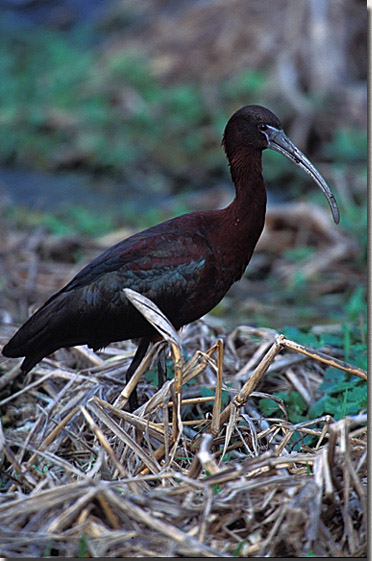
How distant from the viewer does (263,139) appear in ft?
12.4

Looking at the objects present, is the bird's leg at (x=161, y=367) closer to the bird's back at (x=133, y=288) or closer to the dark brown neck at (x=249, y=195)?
the bird's back at (x=133, y=288)

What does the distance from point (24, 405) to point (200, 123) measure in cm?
642

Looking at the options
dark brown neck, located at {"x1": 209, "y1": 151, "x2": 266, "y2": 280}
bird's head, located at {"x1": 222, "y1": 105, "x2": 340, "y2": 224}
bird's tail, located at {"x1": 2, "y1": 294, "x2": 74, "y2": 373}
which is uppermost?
bird's head, located at {"x1": 222, "y1": 105, "x2": 340, "y2": 224}

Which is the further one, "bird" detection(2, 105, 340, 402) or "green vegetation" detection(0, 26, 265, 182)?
"green vegetation" detection(0, 26, 265, 182)

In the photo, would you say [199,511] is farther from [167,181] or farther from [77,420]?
[167,181]

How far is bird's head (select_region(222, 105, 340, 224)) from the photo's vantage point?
3.72 meters

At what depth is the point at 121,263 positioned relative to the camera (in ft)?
12.1

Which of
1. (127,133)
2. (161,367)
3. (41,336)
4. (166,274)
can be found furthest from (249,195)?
(127,133)

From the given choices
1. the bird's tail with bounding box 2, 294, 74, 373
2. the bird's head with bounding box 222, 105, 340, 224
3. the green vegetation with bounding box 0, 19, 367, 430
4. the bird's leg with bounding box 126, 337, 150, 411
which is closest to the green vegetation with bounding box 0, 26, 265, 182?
the green vegetation with bounding box 0, 19, 367, 430

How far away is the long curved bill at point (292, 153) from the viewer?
3.71 m

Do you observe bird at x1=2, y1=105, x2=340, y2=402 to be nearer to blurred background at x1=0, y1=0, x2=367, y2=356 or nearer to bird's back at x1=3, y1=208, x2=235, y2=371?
bird's back at x1=3, y1=208, x2=235, y2=371

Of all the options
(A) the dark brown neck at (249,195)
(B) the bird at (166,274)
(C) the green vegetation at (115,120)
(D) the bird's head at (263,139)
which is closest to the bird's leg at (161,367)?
(B) the bird at (166,274)

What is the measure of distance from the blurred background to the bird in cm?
91

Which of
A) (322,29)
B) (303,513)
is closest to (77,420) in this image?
(303,513)
